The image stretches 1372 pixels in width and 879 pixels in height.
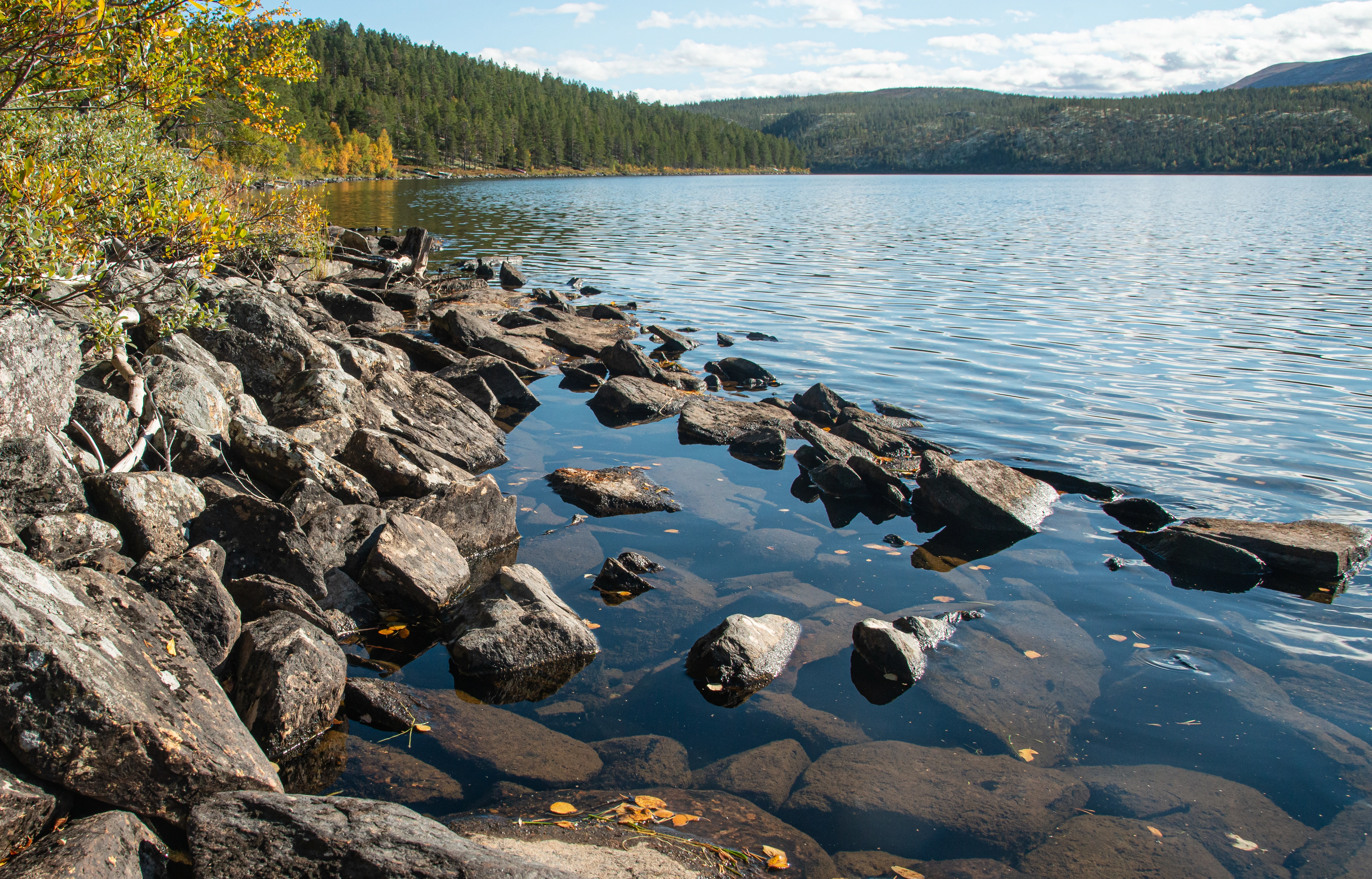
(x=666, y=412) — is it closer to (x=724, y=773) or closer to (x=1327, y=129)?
(x=724, y=773)

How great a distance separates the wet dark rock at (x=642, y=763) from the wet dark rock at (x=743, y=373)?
12144 mm

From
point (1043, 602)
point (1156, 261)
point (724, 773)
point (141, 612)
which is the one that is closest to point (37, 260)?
point (141, 612)

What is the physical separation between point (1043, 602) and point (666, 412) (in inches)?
336

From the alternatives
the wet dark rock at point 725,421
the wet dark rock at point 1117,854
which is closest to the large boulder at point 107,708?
the wet dark rock at point 1117,854

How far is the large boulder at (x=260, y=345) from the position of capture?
1127 centimetres

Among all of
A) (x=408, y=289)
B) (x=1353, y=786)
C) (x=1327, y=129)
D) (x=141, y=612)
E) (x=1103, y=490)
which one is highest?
(x=1327, y=129)

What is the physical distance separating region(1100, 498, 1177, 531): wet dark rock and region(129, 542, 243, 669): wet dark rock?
34.9 ft

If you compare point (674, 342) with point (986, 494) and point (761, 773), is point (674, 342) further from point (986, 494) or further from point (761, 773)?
point (761, 773)

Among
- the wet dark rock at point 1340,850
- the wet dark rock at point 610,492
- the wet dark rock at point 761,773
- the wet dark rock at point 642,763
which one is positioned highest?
the wet dark rock at point 610,492

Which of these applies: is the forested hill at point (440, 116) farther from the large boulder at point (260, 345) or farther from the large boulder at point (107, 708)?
the large boulder at point (107, 708)

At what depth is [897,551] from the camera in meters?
9.94

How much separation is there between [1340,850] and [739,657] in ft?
14.5

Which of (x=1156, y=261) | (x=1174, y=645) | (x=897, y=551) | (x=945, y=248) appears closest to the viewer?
(x=1174, y=645)

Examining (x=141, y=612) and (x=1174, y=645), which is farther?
(x=1174, y=645)
